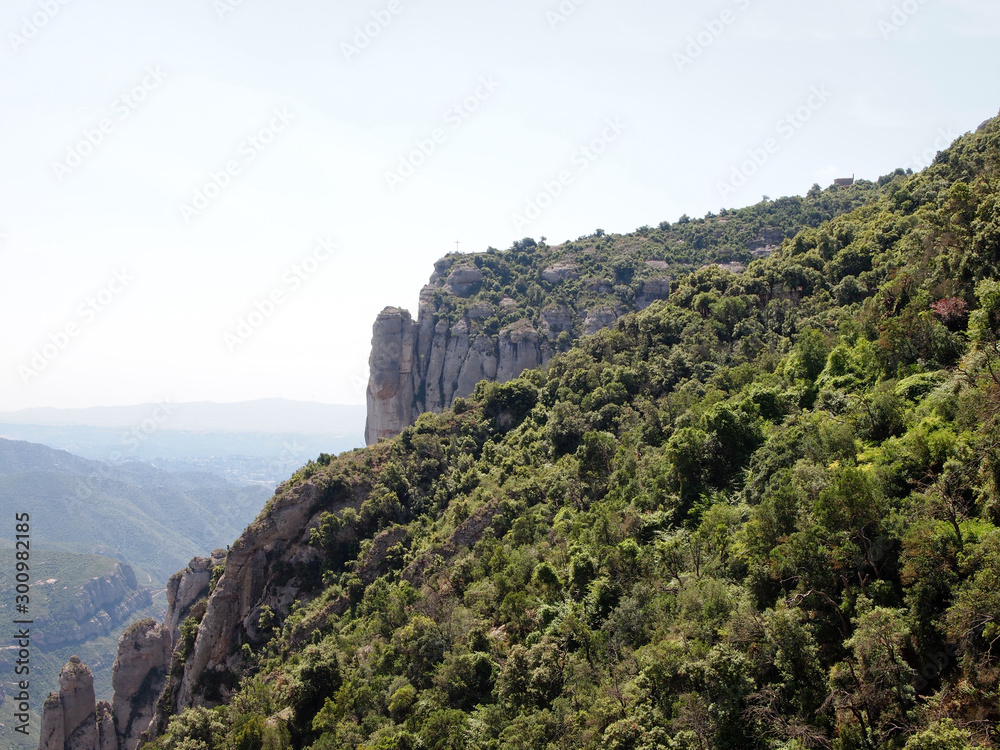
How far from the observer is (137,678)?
69.1m

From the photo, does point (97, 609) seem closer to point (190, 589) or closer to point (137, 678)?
point (137, 678)

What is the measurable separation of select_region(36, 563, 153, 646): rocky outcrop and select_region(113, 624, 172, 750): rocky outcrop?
279 feet

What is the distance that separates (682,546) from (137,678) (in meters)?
62.2

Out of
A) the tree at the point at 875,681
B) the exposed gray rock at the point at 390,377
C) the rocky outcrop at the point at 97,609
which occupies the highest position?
the exposed gray rock at the point at 390,377

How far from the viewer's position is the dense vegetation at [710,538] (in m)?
21.6

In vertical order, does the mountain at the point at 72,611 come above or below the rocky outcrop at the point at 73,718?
below

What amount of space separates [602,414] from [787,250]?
102ft

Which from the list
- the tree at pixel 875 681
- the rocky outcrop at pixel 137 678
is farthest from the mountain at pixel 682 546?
the rocky outcrop at pixel 137 678

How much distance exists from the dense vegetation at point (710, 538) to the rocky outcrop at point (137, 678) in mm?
12724

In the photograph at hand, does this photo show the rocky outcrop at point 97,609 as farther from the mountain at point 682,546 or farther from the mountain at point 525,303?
the mountain at point 682,546

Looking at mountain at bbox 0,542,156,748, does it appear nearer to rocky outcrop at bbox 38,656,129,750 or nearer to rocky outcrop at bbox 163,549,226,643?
rocky outcrop at bbox 38,656,129,750

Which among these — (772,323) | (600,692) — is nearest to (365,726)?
(600,692)

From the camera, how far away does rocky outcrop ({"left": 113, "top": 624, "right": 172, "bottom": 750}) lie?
66.8m

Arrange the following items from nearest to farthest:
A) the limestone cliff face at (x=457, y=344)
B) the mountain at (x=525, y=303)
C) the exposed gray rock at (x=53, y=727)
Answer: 1. the exposed gray rock at (x=53, y=727)
2. the limestone cliff face at (x=457, y=344)
3. the mountain at (x=525, y=303)
